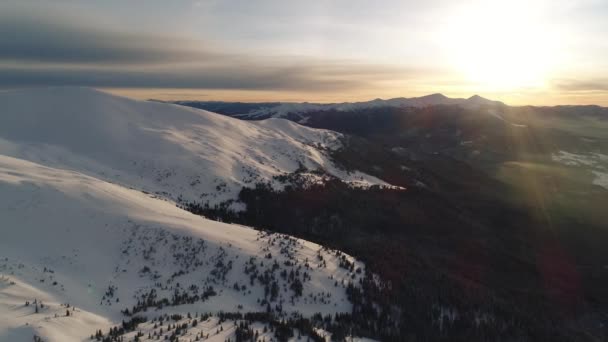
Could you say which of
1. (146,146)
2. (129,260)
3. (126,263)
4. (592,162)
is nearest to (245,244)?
(129,260)

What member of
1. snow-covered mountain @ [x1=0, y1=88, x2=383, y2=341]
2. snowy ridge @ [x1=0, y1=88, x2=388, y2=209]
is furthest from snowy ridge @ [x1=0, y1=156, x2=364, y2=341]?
snowy ridge @ [x1=0, y1=88, x2=388, y2=209]

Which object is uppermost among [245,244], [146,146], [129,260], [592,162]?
[146,146]

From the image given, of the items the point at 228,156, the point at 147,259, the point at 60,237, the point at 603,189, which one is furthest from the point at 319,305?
the point at 603,189

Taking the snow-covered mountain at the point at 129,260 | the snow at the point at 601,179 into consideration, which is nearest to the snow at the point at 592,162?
the snow at the point at 601,179

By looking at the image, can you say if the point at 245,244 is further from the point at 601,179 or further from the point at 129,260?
the point at 601,179

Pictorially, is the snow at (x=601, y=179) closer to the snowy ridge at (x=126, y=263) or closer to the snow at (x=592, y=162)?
the snow at (x=592, y=162)

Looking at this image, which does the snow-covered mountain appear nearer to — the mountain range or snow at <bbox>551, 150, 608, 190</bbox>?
the mountain range

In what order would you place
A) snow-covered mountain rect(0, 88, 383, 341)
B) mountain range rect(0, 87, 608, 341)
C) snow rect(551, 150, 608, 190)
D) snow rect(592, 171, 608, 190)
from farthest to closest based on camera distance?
1. snow rect(551, 150, 608, 190)
2. snow rect(592, 171, 608, 190)
3. mountain range rect(0, 87, 608, 341)
4. snow-covered mountain rect(0, 88, 383, 341)
